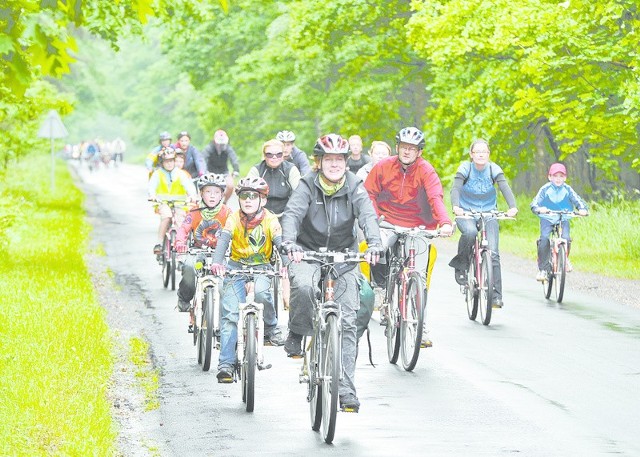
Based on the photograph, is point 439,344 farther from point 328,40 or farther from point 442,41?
point 328,40

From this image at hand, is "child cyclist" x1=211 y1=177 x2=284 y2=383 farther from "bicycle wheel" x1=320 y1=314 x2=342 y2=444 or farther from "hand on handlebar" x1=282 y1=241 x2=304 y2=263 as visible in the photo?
"bicycle wheel" x1=320 y1=314 x2=342 y2=444

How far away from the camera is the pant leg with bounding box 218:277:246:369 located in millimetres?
10266

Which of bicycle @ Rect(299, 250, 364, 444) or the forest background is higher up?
the forest background

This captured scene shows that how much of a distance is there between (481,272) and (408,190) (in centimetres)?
251

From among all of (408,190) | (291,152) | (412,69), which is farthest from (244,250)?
(412,69)

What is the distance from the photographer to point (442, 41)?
25375 millimetres

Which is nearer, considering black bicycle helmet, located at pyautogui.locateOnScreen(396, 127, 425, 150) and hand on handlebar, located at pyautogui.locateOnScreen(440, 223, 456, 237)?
hand on handlebar, located at pyautogui.locateOnScreen(440, 223, 456, 237)

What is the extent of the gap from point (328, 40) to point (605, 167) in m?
12.0

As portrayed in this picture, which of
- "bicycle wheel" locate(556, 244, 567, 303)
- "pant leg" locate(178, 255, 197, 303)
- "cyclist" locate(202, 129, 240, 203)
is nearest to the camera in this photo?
"pant leg" locate(178, 255, 197, 303)

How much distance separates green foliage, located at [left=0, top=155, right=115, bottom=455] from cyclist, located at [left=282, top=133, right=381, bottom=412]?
149cm

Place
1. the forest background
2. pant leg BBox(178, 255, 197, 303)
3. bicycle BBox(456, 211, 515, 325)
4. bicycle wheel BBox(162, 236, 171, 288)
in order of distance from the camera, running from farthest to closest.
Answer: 1. the forest background
2. bicycle wheel BBox(162, 236, 171, 288)
3. bicycle BBox(456, 211, 515, 325)
4. pant leg BBox(178, 255, 197, 303)

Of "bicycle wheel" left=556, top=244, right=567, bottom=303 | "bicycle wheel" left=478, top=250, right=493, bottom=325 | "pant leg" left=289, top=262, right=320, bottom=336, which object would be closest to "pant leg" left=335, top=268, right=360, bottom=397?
"pant leg" left=289, top=262, right=320, bottom=336

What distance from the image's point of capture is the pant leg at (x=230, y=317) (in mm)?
10266

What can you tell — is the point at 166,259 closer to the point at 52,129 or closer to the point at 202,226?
the point at 202,226
